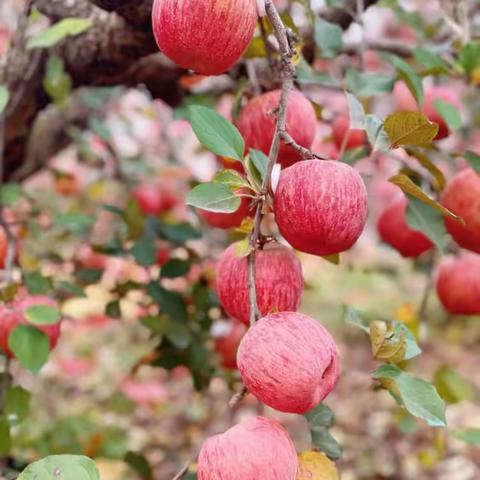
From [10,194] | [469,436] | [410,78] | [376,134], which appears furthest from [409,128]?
[10,194]

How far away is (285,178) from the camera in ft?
2.10

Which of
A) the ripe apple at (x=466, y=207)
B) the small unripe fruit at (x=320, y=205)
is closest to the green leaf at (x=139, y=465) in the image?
the ripe apple at (x=466, y=207)

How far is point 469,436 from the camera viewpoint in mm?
1092

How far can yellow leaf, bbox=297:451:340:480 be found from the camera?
649 millimetres

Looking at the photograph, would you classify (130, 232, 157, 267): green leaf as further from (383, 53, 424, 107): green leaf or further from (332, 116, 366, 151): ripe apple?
(383, 53, 424, 107): green leaf

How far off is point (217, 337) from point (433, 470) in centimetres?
157

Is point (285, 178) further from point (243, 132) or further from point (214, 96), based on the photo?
point (214, 96)

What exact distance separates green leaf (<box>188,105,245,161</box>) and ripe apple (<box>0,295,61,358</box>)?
0.34 meters

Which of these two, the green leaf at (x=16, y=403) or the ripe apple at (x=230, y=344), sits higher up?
the green leaf at (x=16, y=403)

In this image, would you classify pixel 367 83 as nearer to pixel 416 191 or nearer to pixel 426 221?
pixel 426 221

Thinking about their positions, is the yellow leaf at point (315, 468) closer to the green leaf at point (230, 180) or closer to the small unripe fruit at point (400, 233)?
the green leaf at point (230, 180)

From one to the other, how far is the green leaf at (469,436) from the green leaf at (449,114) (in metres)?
0.44

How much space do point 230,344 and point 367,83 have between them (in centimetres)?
56

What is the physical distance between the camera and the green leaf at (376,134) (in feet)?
2.39
